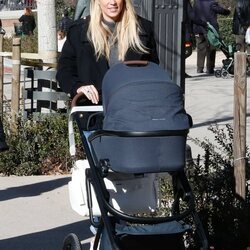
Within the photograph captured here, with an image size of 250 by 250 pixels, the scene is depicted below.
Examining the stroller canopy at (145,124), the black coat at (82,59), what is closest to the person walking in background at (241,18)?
the black coat at (82,59)

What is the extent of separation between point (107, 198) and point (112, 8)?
123 cm

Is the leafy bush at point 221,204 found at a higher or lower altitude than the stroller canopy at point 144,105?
lower

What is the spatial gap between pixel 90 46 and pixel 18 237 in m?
2.07

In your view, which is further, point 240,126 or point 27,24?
point 27,24

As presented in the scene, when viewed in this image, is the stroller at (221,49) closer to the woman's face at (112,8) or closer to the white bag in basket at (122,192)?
the woman's face at (112,8)

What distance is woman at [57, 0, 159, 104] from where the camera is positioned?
15.8 ft

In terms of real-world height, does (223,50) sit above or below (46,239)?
above

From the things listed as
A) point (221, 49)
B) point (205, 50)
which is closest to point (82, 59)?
point (221, 49)

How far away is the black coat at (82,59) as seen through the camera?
191 inches

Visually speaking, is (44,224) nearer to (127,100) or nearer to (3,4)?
(127,100)

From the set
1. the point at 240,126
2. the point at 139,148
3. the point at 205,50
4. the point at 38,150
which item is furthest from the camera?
the point at 205,50

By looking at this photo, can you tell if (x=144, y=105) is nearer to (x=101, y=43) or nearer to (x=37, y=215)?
(x=101, y=43)

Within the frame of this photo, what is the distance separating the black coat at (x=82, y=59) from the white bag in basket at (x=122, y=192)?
0.51 meters

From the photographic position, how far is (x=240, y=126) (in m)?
5.12
